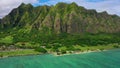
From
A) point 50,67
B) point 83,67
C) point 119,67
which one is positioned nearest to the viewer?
point 119,67

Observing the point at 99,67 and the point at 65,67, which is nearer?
the point at 99,67

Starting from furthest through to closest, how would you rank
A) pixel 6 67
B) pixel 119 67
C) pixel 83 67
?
pixel 6 67 → pixel 83 67 → pixel 119 67

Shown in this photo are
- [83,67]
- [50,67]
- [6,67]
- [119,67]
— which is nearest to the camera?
[119,67]

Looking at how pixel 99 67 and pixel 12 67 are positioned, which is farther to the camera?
pixel 12 67

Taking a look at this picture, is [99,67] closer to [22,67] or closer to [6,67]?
[22,67]

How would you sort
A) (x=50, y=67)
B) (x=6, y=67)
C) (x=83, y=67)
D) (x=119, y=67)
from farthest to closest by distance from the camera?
(x=6, y=67)
(x=50, y=67)
(x=83, y=67)
(x=119, y=67)

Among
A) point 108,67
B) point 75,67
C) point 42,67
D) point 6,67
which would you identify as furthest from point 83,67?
point 6,67

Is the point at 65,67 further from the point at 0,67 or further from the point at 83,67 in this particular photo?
the point at 0,67

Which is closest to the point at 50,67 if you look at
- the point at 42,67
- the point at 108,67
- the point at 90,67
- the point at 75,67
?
the point at 42,67
